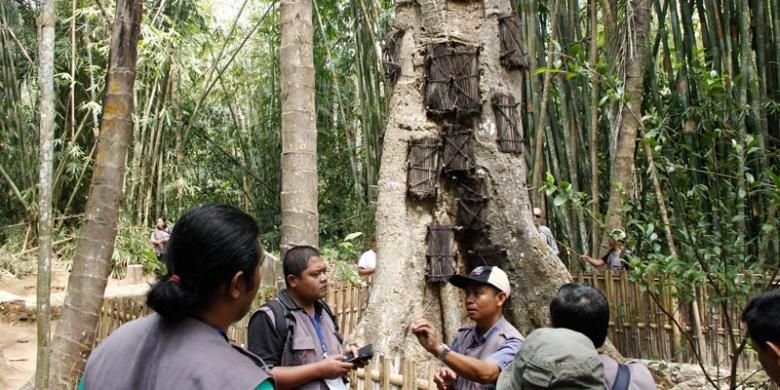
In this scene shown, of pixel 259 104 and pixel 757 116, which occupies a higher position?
pixel 259 104

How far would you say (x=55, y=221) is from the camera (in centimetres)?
1069

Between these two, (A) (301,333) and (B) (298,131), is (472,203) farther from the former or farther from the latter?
(A) (301,333)

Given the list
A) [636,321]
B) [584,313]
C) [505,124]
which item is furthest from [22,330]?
[584,313]

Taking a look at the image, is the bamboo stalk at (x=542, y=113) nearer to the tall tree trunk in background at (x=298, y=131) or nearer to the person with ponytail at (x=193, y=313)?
the tall tree trunk in background at (x=298, y=131)

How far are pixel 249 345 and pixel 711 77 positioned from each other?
82.1 inches

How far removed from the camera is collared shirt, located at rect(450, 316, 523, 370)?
2.27 m

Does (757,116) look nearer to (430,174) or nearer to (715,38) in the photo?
(715,38)

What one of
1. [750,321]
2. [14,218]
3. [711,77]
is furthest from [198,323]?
[14,218]

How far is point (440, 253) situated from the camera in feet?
15.5

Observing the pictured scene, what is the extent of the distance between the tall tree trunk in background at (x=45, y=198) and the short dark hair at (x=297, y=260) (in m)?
1.60

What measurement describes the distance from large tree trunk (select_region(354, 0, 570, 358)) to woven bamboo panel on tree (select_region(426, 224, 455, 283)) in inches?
2.0

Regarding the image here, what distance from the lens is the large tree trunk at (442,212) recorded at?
460 centimetres

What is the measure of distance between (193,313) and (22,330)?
23.8ft

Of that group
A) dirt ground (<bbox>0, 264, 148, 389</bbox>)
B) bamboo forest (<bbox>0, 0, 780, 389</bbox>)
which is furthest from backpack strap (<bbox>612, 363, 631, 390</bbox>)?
dirt ground (<bbox>0, 264, 148, 389</bbox>)
